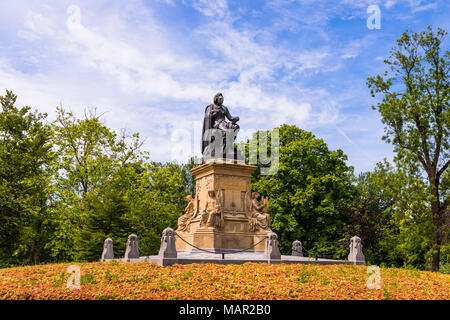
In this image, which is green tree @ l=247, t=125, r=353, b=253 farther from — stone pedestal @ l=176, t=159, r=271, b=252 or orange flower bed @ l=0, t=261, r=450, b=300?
orange flower bed @ l=0, t=261, r=450, b=300

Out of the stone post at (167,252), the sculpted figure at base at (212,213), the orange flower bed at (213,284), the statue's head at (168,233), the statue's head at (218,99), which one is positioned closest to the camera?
the orange flower bed at (213,284)

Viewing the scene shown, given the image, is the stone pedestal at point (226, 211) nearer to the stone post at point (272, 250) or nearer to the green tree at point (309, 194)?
the stone post at point (272, 250)

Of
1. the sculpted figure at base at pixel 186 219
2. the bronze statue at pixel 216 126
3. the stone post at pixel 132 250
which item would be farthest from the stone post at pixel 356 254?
the stone post at pixel 132 250

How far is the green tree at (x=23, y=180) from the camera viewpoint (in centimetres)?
2695

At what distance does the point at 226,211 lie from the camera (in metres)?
17.3

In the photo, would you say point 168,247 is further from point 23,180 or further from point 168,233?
point 23,180

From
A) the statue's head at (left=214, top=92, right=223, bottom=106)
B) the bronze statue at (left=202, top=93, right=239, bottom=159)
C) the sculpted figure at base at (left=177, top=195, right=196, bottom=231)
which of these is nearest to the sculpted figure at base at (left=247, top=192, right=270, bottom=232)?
the bronze statue at (left=202, top=93, right=239, bottom=159)

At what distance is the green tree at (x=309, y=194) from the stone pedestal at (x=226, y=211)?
14.7 meters

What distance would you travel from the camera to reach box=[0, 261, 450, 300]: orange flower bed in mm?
9016

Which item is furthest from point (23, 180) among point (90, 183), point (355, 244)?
point (355, 244)

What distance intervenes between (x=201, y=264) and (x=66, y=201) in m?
20.4

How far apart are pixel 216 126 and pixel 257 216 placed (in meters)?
4.51

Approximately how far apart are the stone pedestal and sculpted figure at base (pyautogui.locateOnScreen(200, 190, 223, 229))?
0.13 metres
